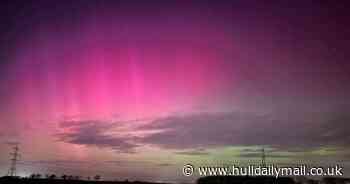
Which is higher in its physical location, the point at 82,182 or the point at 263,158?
the point at 263,158

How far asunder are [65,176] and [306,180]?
7830 centimetres

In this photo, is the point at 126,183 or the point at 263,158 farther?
the point at 126,183

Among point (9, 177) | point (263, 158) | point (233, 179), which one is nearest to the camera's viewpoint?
point (263, 158)

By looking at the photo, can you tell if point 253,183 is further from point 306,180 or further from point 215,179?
point 306,180

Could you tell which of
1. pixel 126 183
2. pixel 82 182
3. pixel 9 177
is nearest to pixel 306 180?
pixel 126 183

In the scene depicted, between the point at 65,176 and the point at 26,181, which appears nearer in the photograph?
the point at 26,181

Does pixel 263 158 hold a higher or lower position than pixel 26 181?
higher

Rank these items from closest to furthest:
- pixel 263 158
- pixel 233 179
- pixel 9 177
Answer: pixel 263 158 → pixel 233 179 → pixel 9 177

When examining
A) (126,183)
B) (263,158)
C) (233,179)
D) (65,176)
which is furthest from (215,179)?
(65,176)

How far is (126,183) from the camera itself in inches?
4938

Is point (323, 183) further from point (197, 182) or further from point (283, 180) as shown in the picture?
point (197, 182)

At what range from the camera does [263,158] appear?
107m

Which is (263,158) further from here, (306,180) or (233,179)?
(306,180)

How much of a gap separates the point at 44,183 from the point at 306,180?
8041 centimetres
